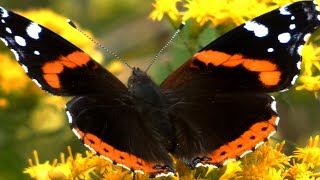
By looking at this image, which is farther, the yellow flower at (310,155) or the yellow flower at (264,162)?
the yellow flower at (310,155)

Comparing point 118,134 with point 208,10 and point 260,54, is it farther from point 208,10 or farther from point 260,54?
Answer: point 208,10

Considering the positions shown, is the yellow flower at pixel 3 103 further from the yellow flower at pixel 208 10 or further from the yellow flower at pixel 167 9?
the yellow flower at pixel 208 10

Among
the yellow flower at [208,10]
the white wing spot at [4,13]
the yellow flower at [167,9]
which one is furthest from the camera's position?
the yellow flower at [167,9]

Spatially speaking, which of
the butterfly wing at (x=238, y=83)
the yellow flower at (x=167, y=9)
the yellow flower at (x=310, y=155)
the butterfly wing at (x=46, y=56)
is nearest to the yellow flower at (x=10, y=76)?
the yellow flower at (x=167, y=9)

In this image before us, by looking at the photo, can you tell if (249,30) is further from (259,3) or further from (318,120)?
(318,120)

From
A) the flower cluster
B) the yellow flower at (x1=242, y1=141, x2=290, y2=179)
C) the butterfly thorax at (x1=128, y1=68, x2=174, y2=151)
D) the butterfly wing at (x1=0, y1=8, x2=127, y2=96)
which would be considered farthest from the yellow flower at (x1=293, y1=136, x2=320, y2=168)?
the butterfly wing at (x1=0, y1=8, x2=127, y2=96)

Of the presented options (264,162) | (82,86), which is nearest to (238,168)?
(264,162)

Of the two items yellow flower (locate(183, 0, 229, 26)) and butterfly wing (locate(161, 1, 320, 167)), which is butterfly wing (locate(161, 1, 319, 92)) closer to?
butterfly wing (locate(161, 1, 320, 167))
